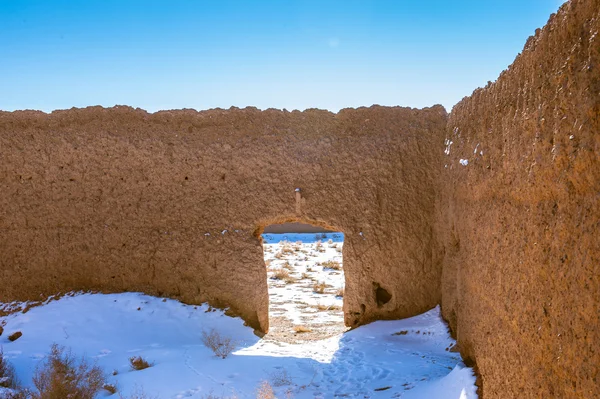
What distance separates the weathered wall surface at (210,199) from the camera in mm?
7277

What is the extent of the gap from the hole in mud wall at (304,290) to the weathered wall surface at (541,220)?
4013mm

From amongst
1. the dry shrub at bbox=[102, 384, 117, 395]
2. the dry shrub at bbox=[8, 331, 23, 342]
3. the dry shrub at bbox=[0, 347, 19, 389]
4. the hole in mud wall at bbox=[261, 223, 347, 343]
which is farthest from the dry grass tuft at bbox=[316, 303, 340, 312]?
the dry shrub at bbox=[0, 347, 19, 389]

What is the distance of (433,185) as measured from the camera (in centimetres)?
730

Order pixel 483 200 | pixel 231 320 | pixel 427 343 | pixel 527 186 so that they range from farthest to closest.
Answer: pixel 231 320
pixel 427 343
pixel 483 200
pixel 527 186

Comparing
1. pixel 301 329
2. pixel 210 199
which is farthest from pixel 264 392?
pixel 301 329

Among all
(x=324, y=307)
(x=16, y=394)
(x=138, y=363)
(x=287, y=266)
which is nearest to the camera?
(x=16, y=394)

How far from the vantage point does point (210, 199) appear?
7371 millimetres

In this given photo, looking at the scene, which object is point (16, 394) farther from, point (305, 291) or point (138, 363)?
point (305, 291)

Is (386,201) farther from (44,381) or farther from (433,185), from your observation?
(44,381)

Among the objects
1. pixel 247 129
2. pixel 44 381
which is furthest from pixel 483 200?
pixel 44 381

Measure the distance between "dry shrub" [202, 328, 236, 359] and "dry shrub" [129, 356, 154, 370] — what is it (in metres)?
0.81

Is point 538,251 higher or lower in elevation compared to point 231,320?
higher

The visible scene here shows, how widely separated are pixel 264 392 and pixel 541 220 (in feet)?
10.1

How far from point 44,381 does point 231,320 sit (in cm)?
279
